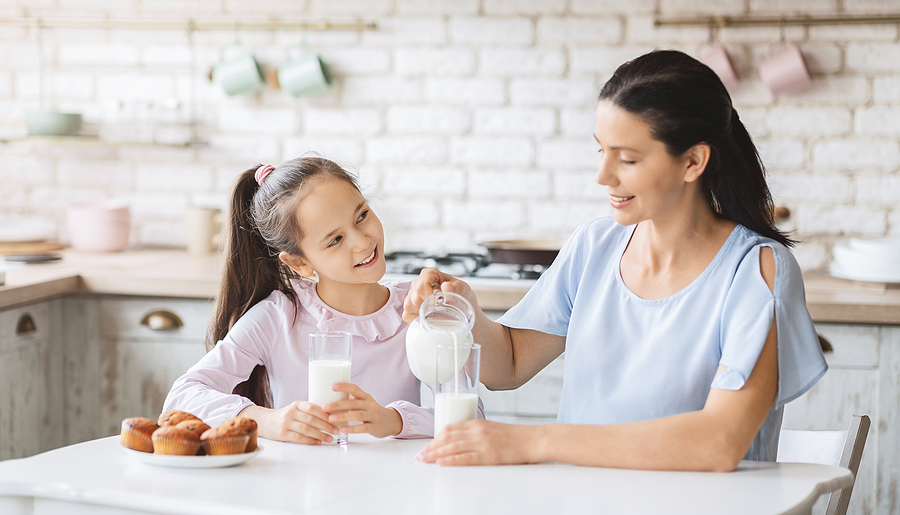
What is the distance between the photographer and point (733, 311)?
1359mm

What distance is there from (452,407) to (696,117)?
59 cm

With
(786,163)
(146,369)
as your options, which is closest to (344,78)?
(146,369)

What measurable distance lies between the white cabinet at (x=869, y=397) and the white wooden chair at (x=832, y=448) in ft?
2.48

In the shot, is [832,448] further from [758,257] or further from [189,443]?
[189,443]

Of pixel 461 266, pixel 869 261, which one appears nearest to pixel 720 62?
pixel 869 261

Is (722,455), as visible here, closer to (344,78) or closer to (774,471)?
(774,471)

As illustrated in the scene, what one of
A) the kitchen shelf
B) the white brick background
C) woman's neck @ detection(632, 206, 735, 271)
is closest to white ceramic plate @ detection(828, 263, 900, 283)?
the white brick background

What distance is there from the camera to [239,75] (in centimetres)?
295

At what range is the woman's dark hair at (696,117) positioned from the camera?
53.4 inches

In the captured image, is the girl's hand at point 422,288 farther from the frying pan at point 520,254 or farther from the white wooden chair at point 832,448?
the frying pan at point 520,254

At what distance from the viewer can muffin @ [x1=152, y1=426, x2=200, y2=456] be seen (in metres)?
1.17

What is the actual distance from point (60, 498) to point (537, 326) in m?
0.91

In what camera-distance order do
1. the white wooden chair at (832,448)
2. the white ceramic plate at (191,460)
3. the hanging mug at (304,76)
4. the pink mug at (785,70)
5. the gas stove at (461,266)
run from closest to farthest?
1. the white ceramic plate at (191,460)
2. the white wooden chair at (832,448)
3. the gas stove at (461,266)
4. the pink mug at (785,70)
5. the hanging mug at (304,76)

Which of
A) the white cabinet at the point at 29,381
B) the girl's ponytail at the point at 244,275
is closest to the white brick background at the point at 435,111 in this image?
the white cabinet at the point at 29,381
